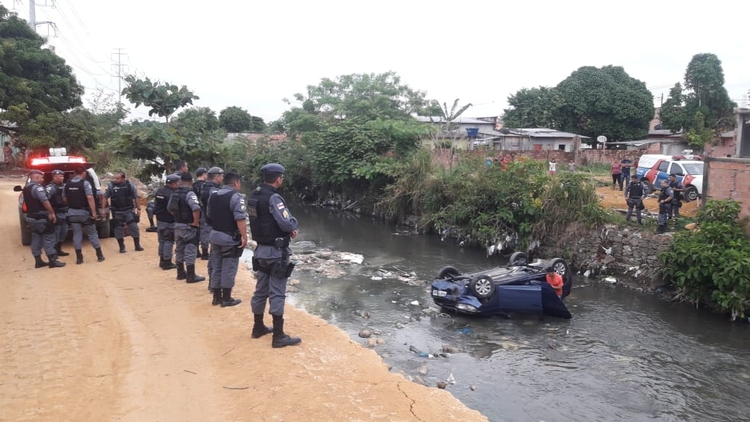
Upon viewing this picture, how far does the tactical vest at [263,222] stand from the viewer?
5445 mm

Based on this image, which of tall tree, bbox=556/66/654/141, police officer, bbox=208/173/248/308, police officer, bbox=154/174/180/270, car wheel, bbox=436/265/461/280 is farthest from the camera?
tall tree, bbox=556/66/654/141

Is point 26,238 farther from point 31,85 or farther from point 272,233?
point 31,85

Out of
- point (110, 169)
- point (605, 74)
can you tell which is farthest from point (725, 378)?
point (605, 74)

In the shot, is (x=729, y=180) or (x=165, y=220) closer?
(x=165, y=220)

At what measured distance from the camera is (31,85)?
76.0 ft

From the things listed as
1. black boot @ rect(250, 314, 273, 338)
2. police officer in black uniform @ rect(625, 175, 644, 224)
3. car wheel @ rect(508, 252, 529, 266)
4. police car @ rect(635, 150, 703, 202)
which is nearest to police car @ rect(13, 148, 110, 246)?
black boot @ rect(250, 314, 273, 338)

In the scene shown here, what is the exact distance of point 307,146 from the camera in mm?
29844

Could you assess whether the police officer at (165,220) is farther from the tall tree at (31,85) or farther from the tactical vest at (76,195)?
the tall tree at (31,85)

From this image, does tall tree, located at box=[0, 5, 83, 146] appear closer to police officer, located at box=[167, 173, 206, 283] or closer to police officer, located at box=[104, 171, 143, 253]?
police officer, located at box=[104, 171, 143, 253]

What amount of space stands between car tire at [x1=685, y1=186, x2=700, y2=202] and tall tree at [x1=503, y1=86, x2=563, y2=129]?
90.2 ft

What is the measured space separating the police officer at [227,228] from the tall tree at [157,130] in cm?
780

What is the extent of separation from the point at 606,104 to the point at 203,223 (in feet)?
123

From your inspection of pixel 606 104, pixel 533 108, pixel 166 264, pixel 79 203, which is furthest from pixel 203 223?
pixel 533 108

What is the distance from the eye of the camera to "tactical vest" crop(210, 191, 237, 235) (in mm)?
6605
